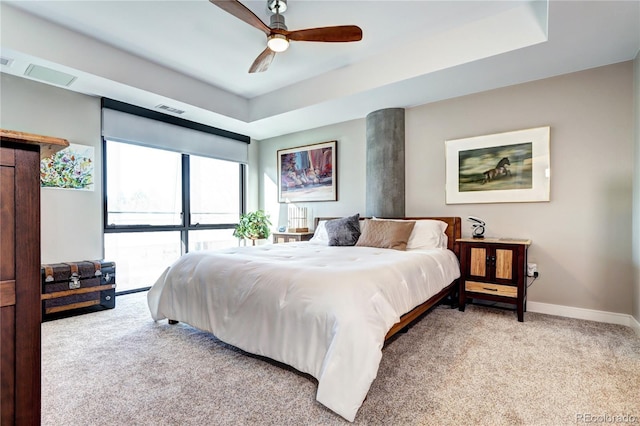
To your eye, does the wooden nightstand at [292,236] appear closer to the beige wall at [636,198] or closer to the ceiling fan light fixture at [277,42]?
the ceiling fan light fixture at [277,42]

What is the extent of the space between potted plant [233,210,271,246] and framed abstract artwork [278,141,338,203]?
1.69 ft

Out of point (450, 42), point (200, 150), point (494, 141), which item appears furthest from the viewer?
point (200, 150)

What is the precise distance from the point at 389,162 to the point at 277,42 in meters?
2.19

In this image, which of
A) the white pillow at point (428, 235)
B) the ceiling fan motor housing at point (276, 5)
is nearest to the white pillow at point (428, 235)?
the white pillow at point (428, 235)

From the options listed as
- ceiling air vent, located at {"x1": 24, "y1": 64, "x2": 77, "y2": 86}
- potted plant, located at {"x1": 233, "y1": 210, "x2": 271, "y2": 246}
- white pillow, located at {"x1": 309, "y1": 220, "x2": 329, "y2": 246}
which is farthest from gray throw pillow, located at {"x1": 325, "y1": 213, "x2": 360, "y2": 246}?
ceiling air vent, located at {"x1": 24, "y1": 64, "x2": 77, "y2": 86}

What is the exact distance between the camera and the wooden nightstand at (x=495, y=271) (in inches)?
118

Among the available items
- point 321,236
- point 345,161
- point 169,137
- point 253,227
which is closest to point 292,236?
point 321,236

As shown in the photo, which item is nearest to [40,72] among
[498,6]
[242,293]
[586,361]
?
[242,293]

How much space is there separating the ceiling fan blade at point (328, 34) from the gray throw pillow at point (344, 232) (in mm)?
2054

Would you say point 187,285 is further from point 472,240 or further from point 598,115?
point 598,115

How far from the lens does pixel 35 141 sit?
0.89m

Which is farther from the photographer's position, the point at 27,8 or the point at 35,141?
the point at 27,8

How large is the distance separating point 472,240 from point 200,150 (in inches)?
161

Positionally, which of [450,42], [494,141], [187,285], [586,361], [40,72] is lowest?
[586,361]
